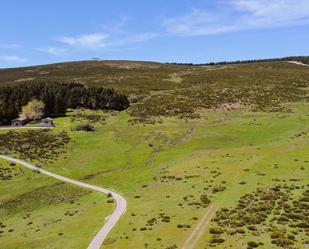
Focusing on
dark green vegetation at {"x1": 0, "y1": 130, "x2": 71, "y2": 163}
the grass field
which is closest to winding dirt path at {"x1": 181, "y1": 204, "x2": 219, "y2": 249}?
the grass field

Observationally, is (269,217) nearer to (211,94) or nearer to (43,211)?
(43,211)

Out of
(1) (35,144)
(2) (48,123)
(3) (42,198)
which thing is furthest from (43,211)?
(2) (48,123)

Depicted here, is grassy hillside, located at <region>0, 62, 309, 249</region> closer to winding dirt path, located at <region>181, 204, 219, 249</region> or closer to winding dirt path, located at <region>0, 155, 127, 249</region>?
winding dirt path, located at <region>181, 204, 219, 249</region>

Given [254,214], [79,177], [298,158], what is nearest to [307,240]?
[254,214]

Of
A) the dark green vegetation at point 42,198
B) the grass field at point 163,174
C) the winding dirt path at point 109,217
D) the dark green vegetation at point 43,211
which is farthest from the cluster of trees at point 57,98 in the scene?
the dark green vegetation at point 42,198

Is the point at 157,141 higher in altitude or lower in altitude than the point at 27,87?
lower

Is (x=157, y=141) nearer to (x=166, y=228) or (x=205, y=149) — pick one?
(x=205, y=149)

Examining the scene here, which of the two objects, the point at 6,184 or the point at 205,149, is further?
the point at 205,149
